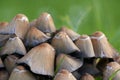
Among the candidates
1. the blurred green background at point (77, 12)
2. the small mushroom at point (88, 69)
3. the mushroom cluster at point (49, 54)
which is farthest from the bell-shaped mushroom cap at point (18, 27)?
the blurred green background at point (77, 12)

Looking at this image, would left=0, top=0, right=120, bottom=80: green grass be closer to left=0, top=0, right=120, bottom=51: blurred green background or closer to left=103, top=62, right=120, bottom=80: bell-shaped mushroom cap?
left=0, top=0, right=120, bottom=51: blurred green background

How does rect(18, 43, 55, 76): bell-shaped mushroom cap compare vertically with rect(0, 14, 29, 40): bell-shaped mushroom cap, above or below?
below

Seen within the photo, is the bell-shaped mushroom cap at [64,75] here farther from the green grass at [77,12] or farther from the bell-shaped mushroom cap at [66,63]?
the green grass at [77,12]

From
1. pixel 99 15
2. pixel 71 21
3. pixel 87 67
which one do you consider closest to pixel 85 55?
pixel 87 67

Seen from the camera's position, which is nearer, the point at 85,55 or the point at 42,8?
the point at 85,55

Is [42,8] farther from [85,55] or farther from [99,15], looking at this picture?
[85,55]

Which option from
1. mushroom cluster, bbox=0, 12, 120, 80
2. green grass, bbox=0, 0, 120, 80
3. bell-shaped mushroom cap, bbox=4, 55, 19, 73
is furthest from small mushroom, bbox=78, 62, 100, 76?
green grass, bbox=0, 0, 120, 80

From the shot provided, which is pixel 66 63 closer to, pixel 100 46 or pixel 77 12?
pixel 100 46
